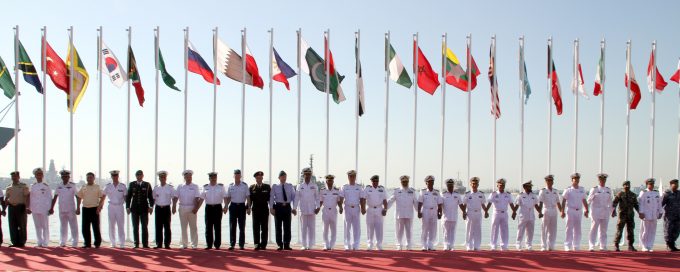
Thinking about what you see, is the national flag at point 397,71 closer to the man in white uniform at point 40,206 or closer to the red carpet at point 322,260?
the red carpet at point 322,260

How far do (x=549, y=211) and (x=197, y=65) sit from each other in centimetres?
708

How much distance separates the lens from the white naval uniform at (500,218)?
11570mm

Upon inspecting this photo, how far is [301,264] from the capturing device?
9.34 meters

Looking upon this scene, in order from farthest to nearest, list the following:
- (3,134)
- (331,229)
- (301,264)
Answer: (3,134) < (331,229) < (301,264)

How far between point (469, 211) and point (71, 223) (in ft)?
21.7

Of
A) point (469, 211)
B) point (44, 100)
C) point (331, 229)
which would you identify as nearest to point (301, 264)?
point (331, 229)

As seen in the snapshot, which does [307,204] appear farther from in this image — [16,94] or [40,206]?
[16,94]

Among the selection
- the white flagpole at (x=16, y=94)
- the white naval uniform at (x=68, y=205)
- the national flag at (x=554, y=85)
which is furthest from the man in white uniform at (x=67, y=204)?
the national flag at (x=554, y=85)

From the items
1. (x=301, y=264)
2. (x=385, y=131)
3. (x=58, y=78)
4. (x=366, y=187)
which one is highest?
(x=58, y=78)

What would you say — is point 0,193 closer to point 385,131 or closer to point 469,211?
point 385,131

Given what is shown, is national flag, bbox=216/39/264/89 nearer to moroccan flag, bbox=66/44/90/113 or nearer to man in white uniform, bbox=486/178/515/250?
moroccan flag, bbox=66/44/90/113

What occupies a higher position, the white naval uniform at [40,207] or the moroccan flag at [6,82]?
the moroccan flag at [6,82]

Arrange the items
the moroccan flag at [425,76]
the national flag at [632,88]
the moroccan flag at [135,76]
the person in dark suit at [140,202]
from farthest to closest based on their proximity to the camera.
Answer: the national flag at [632,88] → the moroccan flag at [425,76] → the moroccan flag at [135,76] → the person in dark suit at [140,202]

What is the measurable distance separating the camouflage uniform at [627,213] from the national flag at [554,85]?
3026 mm
